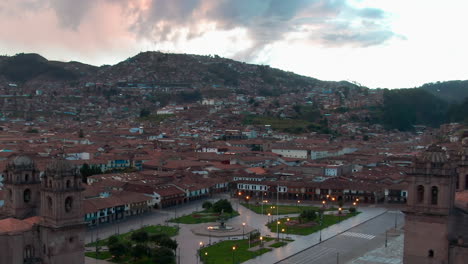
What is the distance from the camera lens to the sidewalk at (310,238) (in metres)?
33.5

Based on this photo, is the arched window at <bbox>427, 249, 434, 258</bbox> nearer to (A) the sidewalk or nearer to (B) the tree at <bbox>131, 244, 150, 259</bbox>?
(A) the sidewalk

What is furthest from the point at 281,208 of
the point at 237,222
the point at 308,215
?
the point at 237,222

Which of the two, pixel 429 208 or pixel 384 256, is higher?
pixel 429 208

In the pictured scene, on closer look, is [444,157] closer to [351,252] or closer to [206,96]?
[351,252]

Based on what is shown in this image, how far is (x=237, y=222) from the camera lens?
44.6 m

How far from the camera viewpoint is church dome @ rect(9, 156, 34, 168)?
81.7 ft

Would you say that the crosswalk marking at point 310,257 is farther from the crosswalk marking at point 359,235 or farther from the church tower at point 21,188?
the church tower at point 21,188

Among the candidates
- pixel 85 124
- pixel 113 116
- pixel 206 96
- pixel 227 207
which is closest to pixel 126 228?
pixel 227 207

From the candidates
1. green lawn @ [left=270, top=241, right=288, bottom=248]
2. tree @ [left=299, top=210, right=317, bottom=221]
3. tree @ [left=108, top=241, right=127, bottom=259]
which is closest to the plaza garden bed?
tree @ [left=299, top=210, right=317, bottom=221]

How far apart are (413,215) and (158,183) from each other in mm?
38270

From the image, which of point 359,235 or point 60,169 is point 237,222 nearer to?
point 359,235

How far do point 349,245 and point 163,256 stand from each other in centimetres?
1431

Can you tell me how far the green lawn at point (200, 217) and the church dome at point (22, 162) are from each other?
67.9ft

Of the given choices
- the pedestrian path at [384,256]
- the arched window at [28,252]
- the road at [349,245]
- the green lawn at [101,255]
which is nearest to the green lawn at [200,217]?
the road at [349,245]
